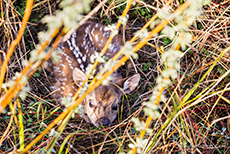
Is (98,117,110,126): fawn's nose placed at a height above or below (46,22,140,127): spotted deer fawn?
below

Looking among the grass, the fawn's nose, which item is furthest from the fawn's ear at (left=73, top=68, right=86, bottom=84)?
the fawn's nose

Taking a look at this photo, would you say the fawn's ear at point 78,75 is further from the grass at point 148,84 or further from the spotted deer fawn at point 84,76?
the grass at point 148,84

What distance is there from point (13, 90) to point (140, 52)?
3.34 meters

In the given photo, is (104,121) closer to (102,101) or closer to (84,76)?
(102,101)

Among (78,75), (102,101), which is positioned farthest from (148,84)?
(78,75)

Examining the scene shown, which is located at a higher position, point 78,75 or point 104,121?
point 78,75

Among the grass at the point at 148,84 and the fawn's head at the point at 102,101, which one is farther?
the fawn's head at the point at 102,101

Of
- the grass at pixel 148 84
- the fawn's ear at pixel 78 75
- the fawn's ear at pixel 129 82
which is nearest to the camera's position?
the grass at pixel 148 84

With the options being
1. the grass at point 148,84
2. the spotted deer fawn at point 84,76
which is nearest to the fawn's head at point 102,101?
the spotted deer fawn at point 84,76

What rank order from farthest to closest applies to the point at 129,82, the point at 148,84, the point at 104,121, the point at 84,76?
the point at 148,84, the point at 129,82, the point at 84,76, the point at 104,121

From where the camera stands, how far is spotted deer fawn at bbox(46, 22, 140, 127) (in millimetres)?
3363

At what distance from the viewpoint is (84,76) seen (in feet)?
11.0

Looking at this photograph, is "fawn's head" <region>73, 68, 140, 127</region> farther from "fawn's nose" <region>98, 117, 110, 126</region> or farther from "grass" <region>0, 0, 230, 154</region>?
"grass" <region>0, 0, 230, 154</region>

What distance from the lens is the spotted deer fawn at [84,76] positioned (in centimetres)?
336
